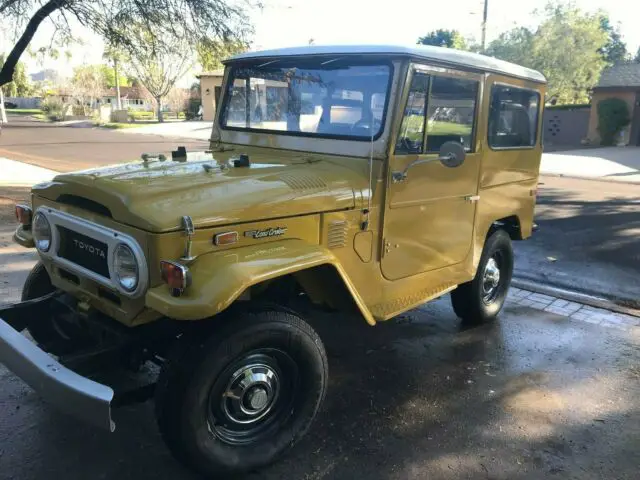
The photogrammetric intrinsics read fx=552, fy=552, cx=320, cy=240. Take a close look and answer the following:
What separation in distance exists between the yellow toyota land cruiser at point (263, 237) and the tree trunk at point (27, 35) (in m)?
5.79

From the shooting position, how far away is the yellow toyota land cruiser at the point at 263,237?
2.54 m

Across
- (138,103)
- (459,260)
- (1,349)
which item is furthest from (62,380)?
(138,103)

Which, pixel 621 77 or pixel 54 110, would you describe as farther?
pixel 54 110

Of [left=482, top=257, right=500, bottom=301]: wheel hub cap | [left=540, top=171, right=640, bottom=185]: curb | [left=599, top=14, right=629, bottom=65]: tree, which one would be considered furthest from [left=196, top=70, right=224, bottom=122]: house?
[left=599, top=14, right=629, bottom=65]: tree

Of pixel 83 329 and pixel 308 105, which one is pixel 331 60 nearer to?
pixel 308 105

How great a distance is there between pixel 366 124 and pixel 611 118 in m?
26.0

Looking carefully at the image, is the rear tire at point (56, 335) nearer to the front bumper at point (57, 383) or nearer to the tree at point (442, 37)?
the front bumper at point (57, 383)

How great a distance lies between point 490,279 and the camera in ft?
16.0

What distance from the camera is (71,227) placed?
2.95 m

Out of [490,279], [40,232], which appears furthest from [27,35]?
[490,279]

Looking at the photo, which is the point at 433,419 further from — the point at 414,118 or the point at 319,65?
the point at 319,65

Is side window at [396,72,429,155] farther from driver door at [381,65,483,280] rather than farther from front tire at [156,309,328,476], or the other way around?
front tire at [156,309,328,476]

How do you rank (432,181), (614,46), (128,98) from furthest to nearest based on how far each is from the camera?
(128,98) < (614,46) < (432,181)

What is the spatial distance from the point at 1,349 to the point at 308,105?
2.32 meters
